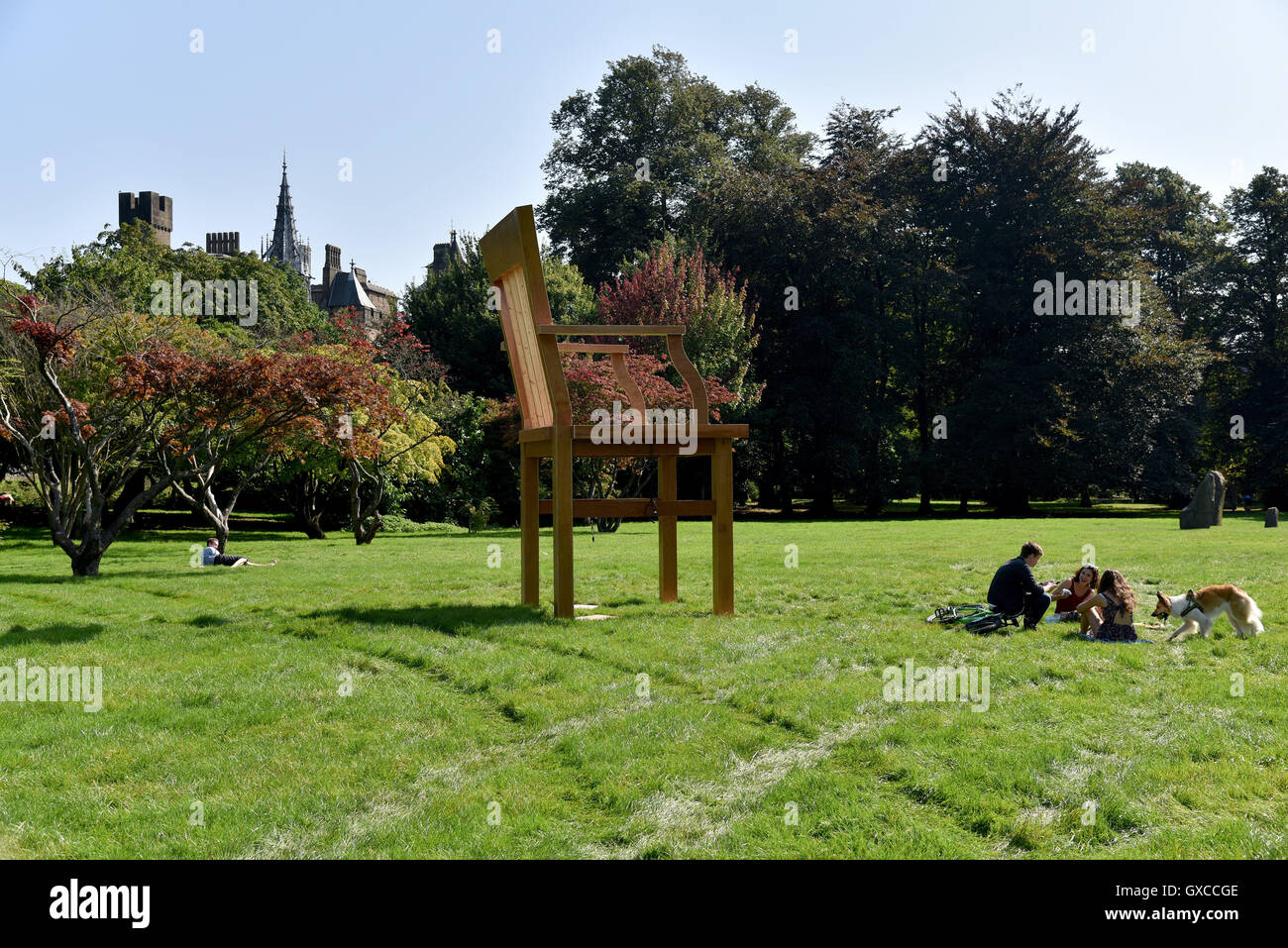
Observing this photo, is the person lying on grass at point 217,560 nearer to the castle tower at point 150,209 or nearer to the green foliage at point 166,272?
the green foliage at point 166,272

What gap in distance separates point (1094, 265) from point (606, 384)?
75.8 feet

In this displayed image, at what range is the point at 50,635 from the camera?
7961 millimetres

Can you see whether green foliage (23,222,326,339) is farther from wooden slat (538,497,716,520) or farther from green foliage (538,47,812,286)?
wooden slat (538,497,716,520)

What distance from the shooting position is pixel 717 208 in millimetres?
36188

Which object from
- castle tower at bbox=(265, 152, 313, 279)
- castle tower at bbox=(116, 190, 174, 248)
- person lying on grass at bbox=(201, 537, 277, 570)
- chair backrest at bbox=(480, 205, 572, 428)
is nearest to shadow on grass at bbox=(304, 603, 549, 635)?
chair backrest at bbox=(480, 205, 572, 428)

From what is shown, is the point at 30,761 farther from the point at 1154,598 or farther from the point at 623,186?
the point at 623,186

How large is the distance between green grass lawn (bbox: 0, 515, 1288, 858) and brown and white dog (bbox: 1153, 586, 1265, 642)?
0.63ft

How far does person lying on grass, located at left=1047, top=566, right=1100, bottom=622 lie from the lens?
28.6 feet

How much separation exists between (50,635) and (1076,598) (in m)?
8.73

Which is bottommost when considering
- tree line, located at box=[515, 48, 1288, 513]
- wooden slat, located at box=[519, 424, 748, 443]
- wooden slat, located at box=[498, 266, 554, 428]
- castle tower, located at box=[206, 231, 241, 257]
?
wooden slat, located at box=[519, 424, 748, 443]

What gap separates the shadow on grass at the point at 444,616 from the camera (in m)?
8.42
